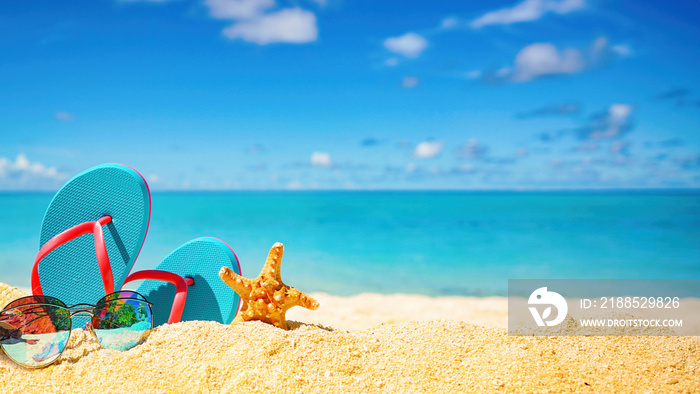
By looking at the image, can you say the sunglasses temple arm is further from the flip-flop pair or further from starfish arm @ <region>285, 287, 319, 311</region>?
starfish arm @ <region>285, 287, 319, 311</region>

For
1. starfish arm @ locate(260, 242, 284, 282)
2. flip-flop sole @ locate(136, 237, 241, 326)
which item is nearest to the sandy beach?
starfish arm @ locate(260, 242, 284, 282)

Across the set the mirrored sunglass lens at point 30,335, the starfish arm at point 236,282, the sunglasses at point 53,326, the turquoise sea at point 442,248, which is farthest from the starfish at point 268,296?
the turquoise sea at point 442,248

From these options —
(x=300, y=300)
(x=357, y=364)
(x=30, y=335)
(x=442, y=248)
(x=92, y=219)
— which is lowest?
(x=357, y=364)

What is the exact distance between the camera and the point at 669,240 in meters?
13.9

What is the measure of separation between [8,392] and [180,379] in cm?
69

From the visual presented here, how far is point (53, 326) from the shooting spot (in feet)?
6.78

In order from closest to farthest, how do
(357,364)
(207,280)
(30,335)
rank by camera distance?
(30,335) → (357,364) → (207,280)

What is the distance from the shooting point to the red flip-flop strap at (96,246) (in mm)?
2533

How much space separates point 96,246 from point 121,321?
23.4 inches

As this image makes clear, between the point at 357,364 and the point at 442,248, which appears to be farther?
the point at 442,248

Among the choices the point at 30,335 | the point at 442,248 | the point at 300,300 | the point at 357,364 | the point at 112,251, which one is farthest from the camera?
the point at 442,248

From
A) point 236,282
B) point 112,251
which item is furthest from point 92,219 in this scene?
point 236,282

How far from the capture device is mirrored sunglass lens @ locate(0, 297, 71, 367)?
6.64 feet

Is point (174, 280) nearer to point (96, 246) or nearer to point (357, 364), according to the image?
point (96, 246)
